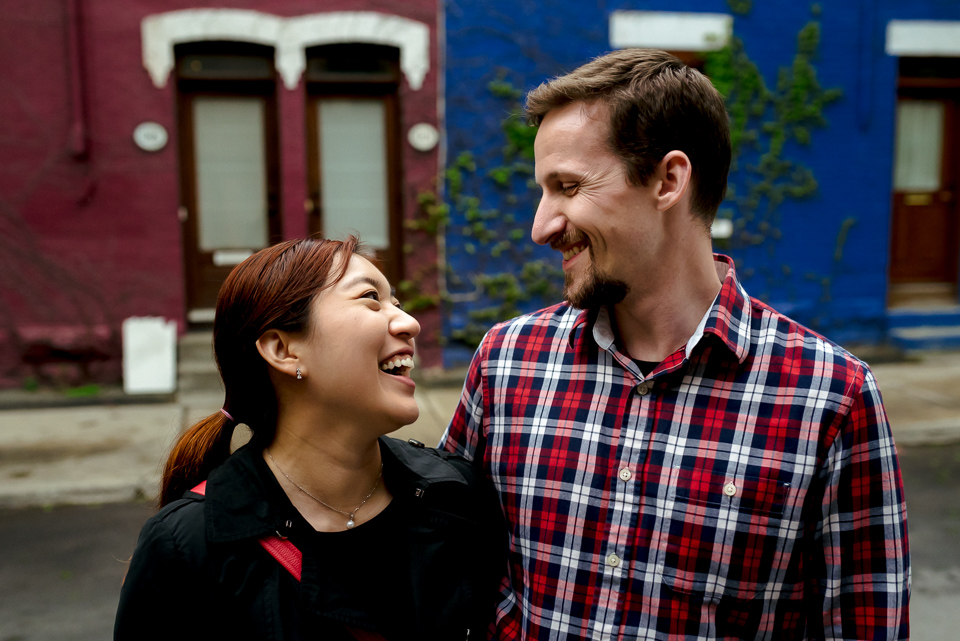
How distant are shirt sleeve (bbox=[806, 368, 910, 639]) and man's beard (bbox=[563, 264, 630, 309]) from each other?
530 mm

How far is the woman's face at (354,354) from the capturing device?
1.81 m

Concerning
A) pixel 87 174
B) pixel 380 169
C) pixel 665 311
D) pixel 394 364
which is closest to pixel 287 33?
pixel 380 169

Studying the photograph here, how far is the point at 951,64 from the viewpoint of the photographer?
32.2 feet

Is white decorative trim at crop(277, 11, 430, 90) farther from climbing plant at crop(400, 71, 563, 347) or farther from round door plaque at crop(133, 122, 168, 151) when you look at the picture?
round door plaque at crop(133, 122, 168, 151)

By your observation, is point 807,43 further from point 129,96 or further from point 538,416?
point 538,416

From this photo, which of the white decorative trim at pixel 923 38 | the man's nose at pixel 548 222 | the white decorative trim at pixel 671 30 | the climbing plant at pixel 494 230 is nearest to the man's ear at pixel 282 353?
the man's nose at pixel 548 222

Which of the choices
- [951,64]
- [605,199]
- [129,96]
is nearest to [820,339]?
[605,199]

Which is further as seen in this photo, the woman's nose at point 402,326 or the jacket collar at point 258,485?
the woman's nose at point 402,326

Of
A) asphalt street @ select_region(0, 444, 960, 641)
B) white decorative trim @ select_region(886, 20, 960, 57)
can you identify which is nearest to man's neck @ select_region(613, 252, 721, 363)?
asphalt street @ select_region(0, 444, 960, 641)

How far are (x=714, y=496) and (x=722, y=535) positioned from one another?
8 cm

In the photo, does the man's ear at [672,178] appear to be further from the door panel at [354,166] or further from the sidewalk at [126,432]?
the door panel at [354,166]

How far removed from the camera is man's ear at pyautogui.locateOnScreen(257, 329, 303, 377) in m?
1.82

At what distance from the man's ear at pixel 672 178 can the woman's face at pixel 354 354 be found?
25.2 inches

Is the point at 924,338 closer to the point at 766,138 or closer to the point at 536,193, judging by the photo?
the point at 766,138
